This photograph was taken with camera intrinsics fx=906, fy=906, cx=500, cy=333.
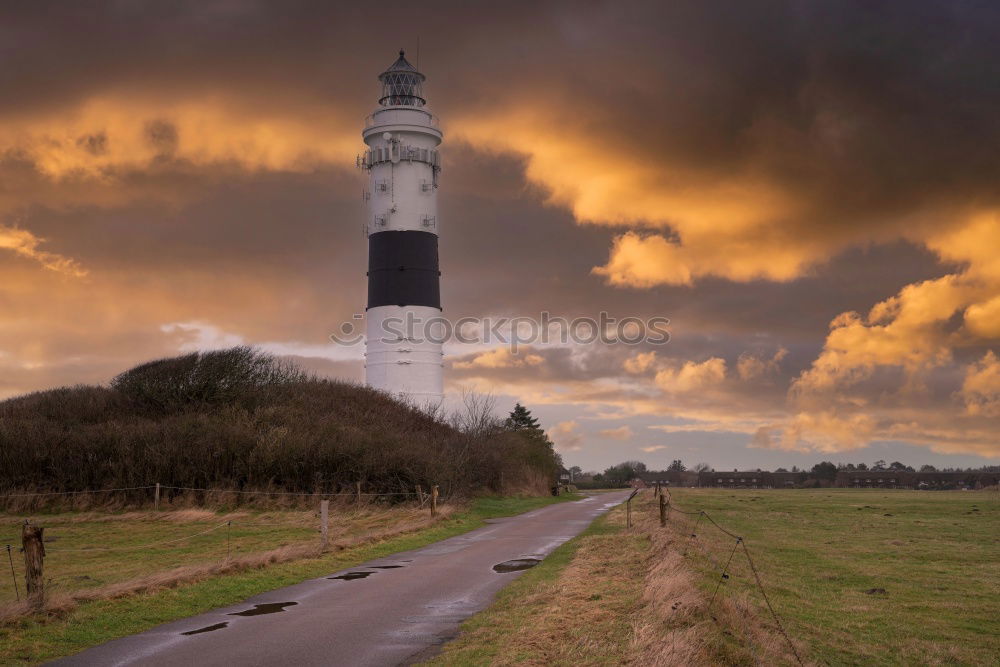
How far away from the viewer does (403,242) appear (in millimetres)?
62281

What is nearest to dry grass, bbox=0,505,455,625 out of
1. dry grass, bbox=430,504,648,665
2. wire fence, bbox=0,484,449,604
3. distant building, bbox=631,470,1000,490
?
wire fence, bbox=0,484,449,604

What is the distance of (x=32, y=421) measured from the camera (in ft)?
150

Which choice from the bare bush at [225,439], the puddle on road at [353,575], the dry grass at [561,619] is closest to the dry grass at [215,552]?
the puddle on road at [353,575]

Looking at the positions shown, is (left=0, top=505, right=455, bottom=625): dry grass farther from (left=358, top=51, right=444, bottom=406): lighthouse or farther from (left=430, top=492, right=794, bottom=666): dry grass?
(left=358, top=51, right=444, bottom=406): lighthouse

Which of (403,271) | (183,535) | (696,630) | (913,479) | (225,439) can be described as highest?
(403,271)

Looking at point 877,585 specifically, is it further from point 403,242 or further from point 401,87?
point 401,87

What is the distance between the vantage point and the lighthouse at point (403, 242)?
203 ft

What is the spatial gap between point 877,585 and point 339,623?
13623 mm

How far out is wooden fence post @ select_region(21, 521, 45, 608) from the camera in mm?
14349

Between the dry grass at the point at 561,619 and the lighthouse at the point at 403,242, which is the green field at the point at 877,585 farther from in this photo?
the lighthouse at the point at 403,242

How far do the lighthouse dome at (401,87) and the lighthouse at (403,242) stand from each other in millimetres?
75

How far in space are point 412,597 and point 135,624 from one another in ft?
15.6

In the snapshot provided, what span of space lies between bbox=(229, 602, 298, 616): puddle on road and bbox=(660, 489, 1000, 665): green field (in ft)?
24.8

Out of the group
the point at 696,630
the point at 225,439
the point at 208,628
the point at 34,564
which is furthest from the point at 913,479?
the point at 34,564
